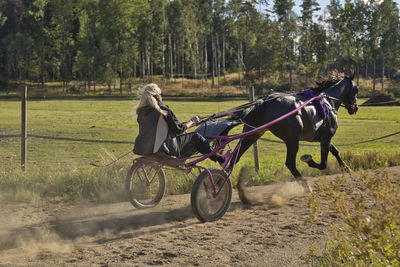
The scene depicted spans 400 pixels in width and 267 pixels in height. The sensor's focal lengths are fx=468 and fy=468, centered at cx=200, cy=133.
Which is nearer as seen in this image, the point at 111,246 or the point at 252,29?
the point at 111,246

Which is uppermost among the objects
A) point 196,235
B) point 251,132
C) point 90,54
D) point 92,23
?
point 92,23

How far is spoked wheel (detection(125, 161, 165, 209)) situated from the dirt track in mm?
165

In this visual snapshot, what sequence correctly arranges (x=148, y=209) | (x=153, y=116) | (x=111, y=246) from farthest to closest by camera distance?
(x=148, y=209) < (x=153, y=116) < (x=111, y=246)

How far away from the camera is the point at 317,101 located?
8008mm

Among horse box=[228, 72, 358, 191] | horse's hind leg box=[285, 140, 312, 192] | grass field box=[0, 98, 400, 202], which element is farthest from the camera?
grass field box=[0, 98, 400, 202]

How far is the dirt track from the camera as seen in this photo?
15.6ft

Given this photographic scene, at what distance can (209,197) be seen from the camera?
6.23m

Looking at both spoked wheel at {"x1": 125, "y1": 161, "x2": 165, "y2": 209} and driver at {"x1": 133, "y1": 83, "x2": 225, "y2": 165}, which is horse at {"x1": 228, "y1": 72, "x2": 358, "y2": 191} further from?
driver at {"x1": 133, "y1": 83, "x2": 225, "y2": 165}

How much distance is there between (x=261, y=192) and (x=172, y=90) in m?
50.2

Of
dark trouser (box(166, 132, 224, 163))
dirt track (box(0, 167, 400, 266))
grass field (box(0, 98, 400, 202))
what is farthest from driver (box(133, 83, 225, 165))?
dirt track (box(0, 167, 400, 266))

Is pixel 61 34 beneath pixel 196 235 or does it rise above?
above

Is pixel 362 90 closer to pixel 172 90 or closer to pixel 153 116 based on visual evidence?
pixel 172 90

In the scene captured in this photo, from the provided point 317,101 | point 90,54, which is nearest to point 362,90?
point 90,54

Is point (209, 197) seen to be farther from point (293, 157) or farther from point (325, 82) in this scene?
point (325, 82)
